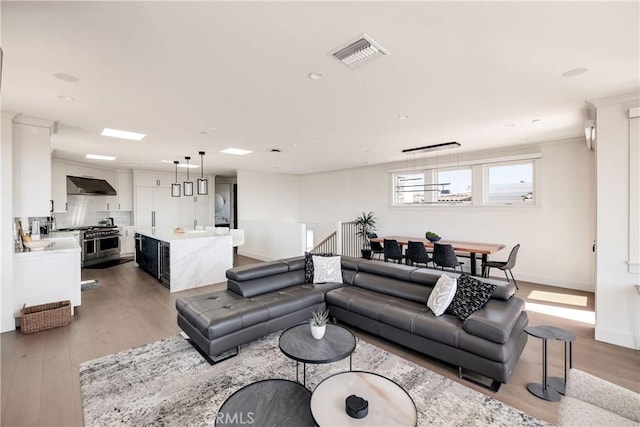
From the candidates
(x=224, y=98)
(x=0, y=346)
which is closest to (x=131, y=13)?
(x=224, y=98)

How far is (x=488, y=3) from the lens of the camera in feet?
5.69

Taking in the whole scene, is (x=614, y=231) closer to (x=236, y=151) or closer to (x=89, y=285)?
(x=236, y=151)

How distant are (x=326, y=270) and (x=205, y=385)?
85.6 inches

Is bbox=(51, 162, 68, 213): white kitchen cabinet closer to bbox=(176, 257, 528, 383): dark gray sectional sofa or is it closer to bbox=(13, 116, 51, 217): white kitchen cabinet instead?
bbox=(13, 116, 51, 217): white kitchen cabinet

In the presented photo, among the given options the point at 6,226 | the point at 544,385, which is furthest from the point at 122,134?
the point at 544,385

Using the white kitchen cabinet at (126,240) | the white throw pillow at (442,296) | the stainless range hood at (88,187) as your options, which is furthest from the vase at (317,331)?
the white kitchen cabinet at (126,240)

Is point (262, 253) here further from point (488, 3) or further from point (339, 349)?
point (488, 3)

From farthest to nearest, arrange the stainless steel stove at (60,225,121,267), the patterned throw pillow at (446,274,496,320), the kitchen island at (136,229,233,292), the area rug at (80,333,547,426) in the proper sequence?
1. the stainless steel stove at (60,225,121,267)
2. the kitchen island at (136,229,233,292)
3. the patterned throw pillow at (446,274,496,320)
4. the area rug at (80,333,547,426)

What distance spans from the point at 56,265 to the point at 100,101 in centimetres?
254

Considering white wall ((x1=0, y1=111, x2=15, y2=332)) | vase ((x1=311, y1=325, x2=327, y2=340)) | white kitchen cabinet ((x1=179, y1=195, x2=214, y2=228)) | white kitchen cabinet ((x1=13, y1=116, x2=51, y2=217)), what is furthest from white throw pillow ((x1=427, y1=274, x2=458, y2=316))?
white kitchen cabinet ((x1=179, y1=195, x2=214, y2=228))

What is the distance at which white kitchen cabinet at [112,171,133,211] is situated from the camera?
29.0ft

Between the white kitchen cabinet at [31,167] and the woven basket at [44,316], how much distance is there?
1.32 m

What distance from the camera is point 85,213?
8.32 meters

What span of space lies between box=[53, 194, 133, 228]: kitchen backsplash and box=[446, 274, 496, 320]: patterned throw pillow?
32.2 feet
